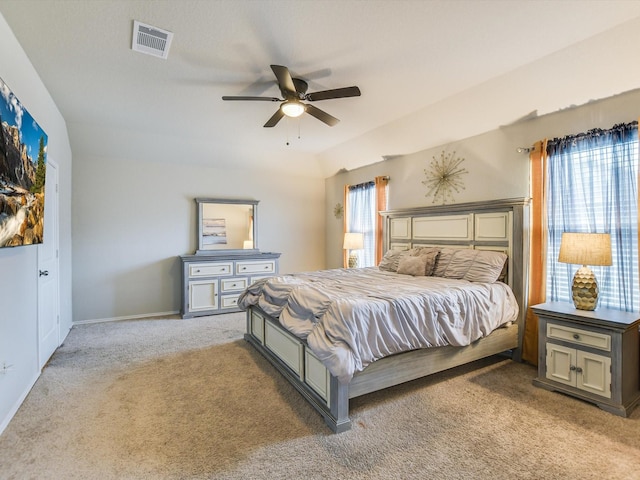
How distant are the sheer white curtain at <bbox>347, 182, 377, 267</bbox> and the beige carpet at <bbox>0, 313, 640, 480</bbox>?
2.76 m

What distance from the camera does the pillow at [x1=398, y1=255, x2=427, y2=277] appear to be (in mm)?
3777

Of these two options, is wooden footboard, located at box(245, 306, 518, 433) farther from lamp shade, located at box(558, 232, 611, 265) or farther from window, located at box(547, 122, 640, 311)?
lamp shade, located at box(558, 232, 611, 265)

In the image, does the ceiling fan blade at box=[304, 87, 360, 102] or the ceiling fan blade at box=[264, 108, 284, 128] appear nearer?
the ceiling fan blade at box=[304, 87, 360, 102]

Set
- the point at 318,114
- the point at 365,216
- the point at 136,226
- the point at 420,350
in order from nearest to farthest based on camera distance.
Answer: the point at 420,350
the point at 318,114
the point at 136,226
the point at 365,216

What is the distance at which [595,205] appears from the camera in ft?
9.45

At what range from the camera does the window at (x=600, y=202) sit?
2.67 meters

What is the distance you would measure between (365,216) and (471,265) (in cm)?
249

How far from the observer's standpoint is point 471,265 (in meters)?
3.44

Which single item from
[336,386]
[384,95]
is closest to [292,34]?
[384,95]

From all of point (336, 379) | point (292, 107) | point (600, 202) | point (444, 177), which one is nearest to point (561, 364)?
point (600, 202)

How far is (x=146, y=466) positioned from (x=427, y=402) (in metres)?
1.95

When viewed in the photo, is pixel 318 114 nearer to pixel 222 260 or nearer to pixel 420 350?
pixel 420 350

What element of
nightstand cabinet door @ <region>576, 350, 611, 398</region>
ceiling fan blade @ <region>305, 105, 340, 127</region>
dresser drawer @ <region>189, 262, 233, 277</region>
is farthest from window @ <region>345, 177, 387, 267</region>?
nightstand cabinet door @ <region>576, 350, 611, 398</region>

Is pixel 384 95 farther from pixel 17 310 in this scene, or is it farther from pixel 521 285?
pixel 17 310
